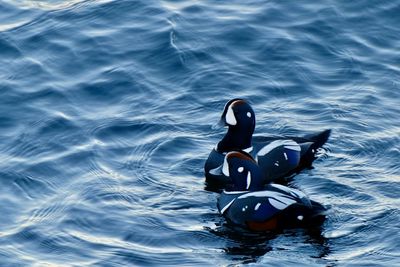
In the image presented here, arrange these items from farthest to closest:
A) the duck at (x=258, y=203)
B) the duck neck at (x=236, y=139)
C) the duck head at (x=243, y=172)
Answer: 1. the duck neck at (x=236, y=139)
2. the duck head at (x=243, y=172)
3. the duck at (x=258, y=203)

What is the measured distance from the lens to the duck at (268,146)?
1725 centimetres

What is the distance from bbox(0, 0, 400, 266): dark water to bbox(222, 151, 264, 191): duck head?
0.48 metres

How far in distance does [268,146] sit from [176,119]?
1507mm

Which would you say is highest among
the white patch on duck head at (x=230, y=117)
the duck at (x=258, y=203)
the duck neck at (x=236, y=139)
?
the white patch on duck head at (x=230, y=117)

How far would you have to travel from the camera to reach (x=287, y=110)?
723 inches

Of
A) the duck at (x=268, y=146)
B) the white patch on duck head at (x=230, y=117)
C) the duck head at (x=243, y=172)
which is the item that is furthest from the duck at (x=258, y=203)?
the white patch on duck head at (x=230, y=117)

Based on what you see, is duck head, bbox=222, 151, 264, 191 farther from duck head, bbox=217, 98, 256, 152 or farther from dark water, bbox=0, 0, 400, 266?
duck head, bbox=217, 98, 256, 152

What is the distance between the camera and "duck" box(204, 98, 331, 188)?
56.6 feet

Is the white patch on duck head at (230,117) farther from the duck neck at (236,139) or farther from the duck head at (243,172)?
the duck head at (243,172)

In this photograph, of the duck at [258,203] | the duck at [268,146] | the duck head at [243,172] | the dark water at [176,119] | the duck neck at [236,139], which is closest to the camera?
the dark water at [176,119]

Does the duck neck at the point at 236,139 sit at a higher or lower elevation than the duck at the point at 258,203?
higher

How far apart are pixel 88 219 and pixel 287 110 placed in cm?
403

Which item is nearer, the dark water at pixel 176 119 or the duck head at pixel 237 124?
the dark water at pixel 176 119

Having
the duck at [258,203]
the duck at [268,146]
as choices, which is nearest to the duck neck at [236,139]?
the duck at [268,146]
